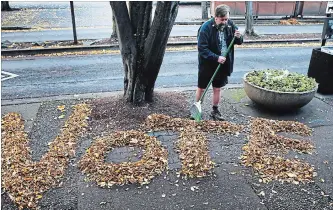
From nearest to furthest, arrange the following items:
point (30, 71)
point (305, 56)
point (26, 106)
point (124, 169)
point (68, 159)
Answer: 1. point (124, 169)
2. point (68, 159)
3. point (26, 106)
4. point (30, 71)
5. point (305, 56)

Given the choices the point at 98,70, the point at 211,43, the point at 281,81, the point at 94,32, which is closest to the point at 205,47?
the point at 211,43

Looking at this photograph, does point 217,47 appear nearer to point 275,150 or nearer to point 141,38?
point 141,38

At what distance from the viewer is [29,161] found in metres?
4.26

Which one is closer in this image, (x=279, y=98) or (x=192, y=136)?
(x=192, y=136)

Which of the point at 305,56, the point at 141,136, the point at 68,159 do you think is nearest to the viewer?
the point at 68,159

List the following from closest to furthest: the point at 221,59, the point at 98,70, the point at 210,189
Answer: the point at 210,189
the point at 221,59
the point at 98,70

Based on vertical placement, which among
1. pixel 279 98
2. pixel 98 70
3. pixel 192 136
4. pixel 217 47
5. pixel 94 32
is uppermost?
pixel 217 47

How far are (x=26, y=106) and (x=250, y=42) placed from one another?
9507 mm

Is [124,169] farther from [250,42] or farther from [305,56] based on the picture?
[250,42]

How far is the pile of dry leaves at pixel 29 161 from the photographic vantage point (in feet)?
12.0

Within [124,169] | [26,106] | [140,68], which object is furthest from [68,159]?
[26,106]

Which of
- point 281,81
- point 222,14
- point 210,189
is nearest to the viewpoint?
point 210,189

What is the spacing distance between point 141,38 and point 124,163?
220 cm

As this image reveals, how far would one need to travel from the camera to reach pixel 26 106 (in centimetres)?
616
